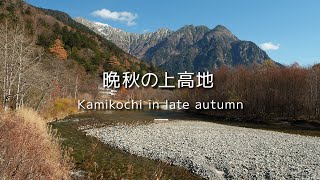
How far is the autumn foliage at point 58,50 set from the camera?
98875mm

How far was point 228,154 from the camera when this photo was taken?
18.9 metres

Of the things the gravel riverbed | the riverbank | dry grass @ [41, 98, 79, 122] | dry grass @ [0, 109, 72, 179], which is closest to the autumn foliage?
dry grass @ [41, 98, 79, 122]

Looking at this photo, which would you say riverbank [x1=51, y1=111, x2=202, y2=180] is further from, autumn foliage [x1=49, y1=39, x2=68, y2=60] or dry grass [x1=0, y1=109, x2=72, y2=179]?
autumn foliage [x1=49, y1=39, x2=68, y2=60]

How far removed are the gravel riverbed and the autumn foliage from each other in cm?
7734

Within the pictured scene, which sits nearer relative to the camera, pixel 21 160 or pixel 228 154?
pixel 21 160

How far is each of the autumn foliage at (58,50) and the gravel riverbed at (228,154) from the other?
254 ft

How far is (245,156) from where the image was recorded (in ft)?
60.5

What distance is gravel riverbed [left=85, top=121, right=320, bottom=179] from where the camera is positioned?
15.0 meters

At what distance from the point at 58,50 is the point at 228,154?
90760 millimetres

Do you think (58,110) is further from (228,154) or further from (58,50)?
(58,50)

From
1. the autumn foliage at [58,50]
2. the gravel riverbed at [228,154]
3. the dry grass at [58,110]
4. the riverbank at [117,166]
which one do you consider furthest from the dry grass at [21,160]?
the autumn foliage at [58,50]

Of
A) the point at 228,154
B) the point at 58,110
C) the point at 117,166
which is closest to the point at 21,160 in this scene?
the point at 117,166

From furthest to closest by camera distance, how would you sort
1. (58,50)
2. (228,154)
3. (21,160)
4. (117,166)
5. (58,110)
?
Answer: (58,50), (58,110), (228,154), (117,166), (21,160)

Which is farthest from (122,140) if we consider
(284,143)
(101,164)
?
(284,143)
